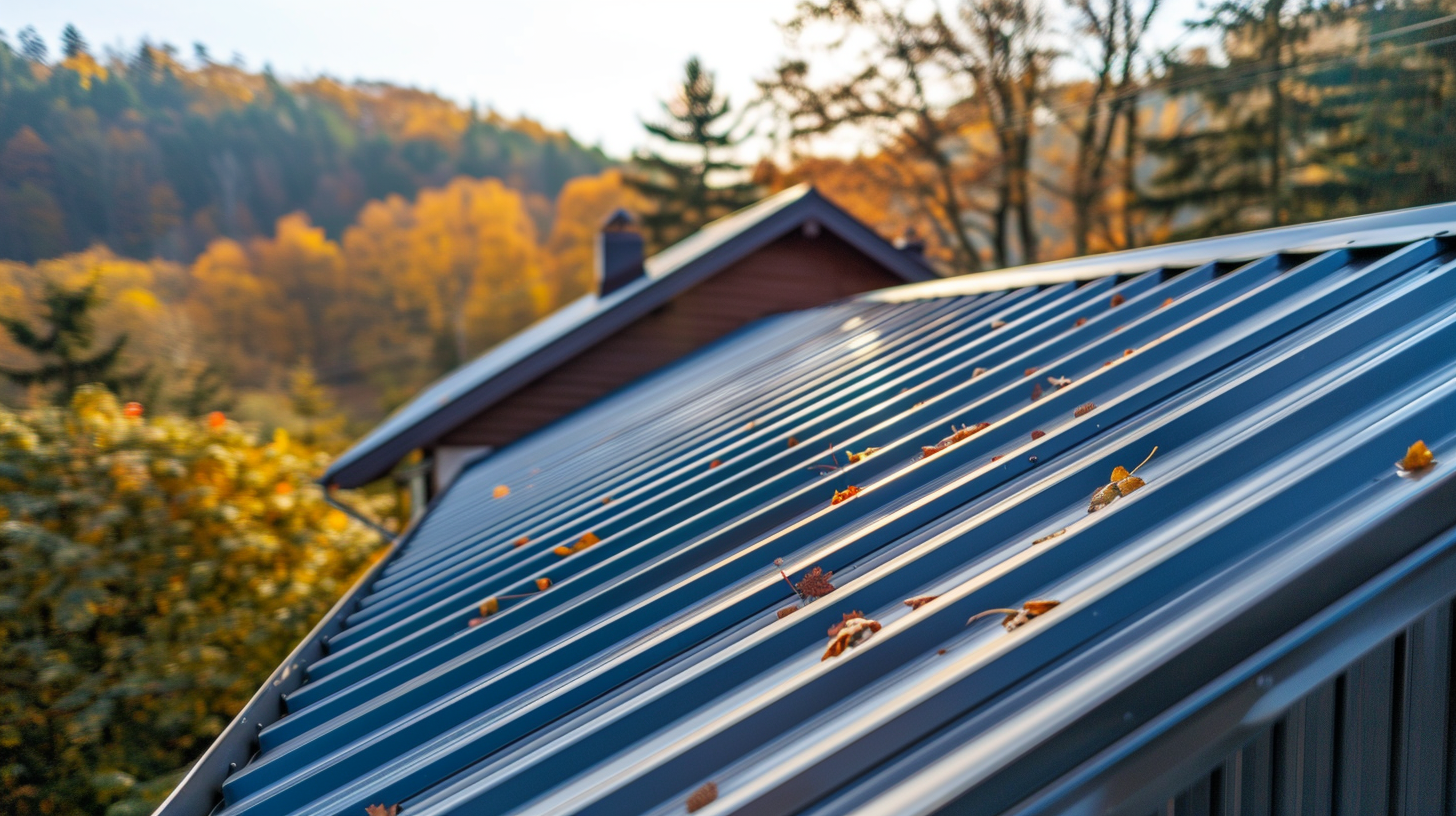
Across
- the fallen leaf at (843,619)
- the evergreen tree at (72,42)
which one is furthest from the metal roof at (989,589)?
the evergreen tree at (72,42)

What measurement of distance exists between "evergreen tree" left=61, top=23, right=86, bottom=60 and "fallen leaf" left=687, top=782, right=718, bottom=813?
45.2 meters

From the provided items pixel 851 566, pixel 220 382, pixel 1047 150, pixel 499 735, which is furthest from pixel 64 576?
pixel 220 382

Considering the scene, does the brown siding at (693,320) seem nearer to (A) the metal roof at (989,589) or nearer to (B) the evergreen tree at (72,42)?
(A) the metal roof at (989,589)

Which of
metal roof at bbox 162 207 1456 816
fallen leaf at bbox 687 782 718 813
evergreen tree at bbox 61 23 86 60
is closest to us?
metal roof at bbox 162 207 1456 816

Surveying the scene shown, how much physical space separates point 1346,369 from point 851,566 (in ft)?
4.48

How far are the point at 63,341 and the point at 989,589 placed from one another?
3129 centimetres

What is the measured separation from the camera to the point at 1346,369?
6.51 ft

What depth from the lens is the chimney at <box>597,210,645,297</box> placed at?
489 inches

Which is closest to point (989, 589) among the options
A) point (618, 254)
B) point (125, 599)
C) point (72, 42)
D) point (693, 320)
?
point (125, 599)

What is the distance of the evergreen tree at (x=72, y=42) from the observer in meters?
33.5

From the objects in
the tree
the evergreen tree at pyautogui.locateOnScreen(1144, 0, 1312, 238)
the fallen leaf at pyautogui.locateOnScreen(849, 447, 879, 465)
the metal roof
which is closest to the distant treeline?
the tree

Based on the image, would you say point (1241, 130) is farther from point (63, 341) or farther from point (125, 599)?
point (63, 341)

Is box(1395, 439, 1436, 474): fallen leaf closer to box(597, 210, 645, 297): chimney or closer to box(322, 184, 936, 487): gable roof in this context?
box(322, 184, 936, 487): gable roof

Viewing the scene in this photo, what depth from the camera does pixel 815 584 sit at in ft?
7.06
